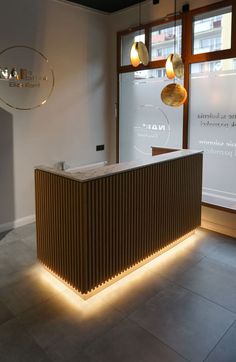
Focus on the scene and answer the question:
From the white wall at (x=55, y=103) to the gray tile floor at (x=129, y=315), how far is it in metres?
1.32

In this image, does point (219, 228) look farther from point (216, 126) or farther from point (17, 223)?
point (17, 223)

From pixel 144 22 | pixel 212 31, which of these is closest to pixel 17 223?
pixel 144 22

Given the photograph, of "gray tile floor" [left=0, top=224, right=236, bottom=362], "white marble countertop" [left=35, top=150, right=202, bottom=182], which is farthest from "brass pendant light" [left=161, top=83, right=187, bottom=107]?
Result: "gray tile floor" [left=0, top=224, right=236, bottom=362]

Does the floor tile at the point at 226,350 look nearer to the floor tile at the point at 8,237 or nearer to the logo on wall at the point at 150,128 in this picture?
the floor tile at the point at 8,237

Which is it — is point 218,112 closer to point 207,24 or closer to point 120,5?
point 207,24

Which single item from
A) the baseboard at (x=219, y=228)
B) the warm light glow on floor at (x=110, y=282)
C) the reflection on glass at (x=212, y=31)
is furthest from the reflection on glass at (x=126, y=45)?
the warm light glow on floor at (x=110, y=282)

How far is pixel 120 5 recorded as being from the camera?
15.5 ft

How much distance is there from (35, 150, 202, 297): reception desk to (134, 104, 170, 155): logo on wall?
1.31m

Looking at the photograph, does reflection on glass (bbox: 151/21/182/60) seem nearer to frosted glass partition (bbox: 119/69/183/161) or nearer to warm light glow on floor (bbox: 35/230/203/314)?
frosted glass partition (bbox: 119/69/183/161)

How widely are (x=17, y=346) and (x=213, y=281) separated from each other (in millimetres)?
1886

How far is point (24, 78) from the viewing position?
4.18 m

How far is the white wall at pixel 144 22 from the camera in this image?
4.11 m

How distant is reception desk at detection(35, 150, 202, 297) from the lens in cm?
250

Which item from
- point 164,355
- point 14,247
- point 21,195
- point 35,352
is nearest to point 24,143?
point 21,195
